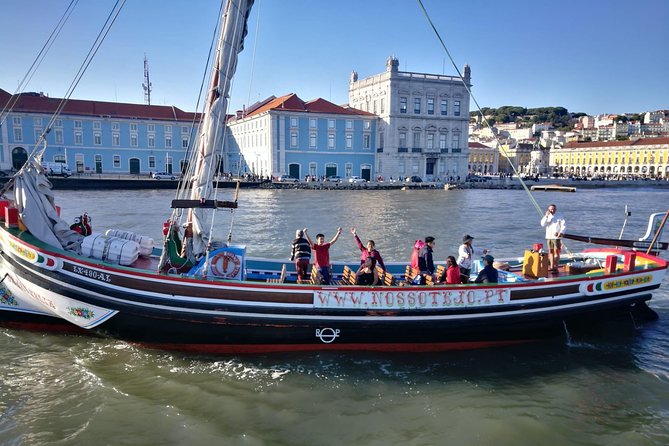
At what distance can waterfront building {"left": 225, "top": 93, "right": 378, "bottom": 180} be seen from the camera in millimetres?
60844

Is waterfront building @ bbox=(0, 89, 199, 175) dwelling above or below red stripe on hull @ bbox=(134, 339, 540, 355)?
above

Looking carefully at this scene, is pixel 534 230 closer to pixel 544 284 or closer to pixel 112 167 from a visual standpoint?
pixel 544 284

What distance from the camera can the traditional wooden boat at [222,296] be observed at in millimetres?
7969

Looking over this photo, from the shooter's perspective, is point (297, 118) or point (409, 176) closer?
point (297, 118)

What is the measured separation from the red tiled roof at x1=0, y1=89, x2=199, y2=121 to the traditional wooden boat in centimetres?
5544

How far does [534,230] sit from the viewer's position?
82.7 feet

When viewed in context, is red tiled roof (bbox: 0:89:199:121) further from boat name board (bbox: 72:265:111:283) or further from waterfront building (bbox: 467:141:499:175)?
waterfront building (bbox: 467:141:499:175)

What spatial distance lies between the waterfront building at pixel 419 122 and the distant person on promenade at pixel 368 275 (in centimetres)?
5870

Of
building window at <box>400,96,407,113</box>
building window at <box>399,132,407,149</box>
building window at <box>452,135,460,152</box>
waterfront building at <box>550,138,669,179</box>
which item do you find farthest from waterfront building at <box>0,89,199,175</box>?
waterfront building at <box>550,138,669,179</box>

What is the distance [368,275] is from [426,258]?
1445 mm

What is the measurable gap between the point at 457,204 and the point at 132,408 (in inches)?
1399

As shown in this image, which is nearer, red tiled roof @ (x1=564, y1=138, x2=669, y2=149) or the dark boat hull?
the dark boat hull

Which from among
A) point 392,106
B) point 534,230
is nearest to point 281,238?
point 534,230

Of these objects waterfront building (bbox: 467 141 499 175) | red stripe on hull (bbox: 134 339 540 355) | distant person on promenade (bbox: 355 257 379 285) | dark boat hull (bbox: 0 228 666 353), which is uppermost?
waterfront building (bbox: 467 141 499 175)
